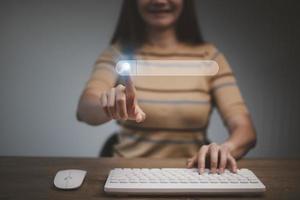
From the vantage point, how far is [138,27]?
1.48 metres

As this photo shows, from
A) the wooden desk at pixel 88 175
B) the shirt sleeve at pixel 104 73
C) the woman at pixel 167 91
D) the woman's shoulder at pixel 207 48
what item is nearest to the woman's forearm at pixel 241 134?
the woman at pixel 167 91

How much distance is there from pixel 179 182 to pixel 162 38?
67 cm

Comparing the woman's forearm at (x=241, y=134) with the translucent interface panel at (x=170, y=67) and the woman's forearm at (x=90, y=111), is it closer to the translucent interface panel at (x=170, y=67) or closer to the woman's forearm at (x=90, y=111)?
the translucent interface panel at (x=170, y=67)

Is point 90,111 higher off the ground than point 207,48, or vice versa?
point 207,48

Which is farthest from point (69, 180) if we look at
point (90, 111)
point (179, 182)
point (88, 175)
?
point (90, 111)

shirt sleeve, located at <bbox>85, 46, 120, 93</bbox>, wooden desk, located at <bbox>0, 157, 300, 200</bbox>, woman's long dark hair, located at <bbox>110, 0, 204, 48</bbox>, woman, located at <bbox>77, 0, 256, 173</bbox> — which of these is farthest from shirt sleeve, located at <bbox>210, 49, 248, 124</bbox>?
shirt sleeve, located at <bbox>85, 46, 120, 93</bbox>

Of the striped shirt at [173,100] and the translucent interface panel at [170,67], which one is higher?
the translucent interface panel at [170,67]

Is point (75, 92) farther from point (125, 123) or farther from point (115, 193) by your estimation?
point (115, 193)

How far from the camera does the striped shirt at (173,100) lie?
1.45 m

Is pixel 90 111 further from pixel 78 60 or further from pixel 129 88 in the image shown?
pixel 129 88

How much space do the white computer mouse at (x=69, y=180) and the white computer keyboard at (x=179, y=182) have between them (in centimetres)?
8

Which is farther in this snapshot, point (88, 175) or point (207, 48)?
point (207, 48)

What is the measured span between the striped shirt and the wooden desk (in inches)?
7.0

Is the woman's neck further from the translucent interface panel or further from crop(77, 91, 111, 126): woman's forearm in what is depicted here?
crop(77, 91, 111, 126): woman's forearm
